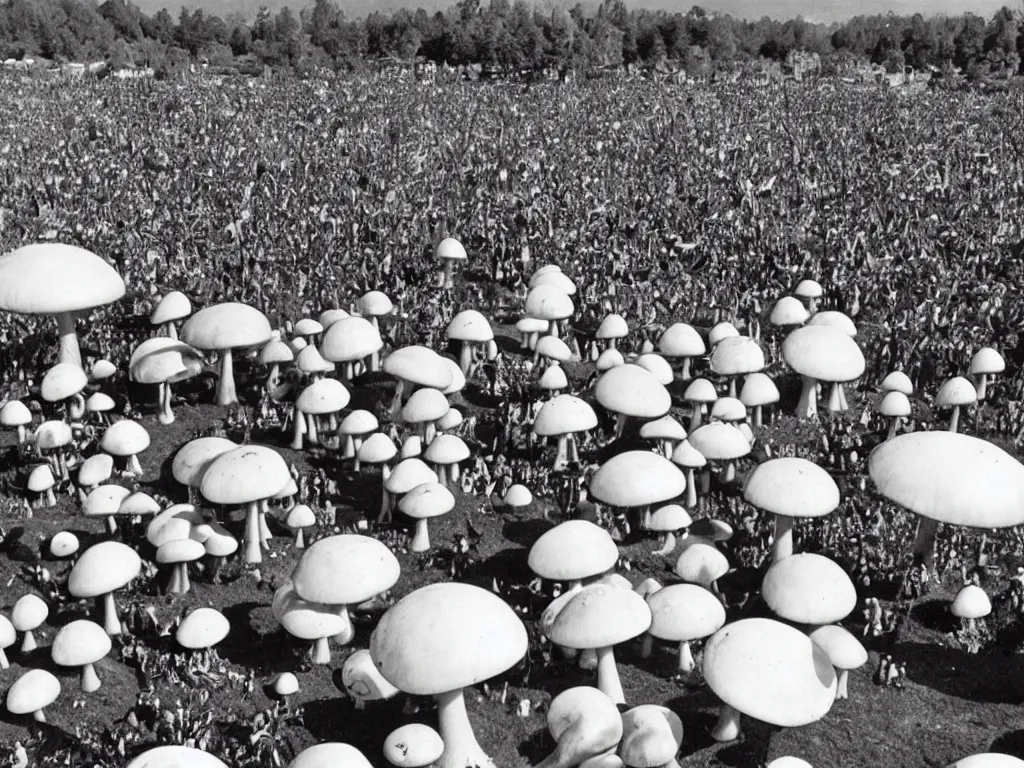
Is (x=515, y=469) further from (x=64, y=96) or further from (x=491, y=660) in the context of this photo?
(x=64, y=96)

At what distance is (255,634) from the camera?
9.62 metres

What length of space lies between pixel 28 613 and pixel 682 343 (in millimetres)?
7786

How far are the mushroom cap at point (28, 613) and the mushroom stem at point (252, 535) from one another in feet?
6.42

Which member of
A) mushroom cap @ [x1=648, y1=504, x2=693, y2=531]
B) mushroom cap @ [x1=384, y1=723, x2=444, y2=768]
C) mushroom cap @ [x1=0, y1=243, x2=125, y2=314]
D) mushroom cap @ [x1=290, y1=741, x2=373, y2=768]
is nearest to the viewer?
mushroom cap @ [x1=290, y1=741, x2=373, y2=768]

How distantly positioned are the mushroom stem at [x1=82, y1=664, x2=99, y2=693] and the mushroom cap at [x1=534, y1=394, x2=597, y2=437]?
4947mm

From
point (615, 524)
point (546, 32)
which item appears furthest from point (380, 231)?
point (546, 32)

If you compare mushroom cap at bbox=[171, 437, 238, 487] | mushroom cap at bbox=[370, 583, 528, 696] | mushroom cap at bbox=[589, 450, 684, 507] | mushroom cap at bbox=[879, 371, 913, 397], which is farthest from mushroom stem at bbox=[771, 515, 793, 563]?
mushroom cap at bbox=[171, 437, 238, 487]

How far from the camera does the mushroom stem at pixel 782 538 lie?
10.3 m

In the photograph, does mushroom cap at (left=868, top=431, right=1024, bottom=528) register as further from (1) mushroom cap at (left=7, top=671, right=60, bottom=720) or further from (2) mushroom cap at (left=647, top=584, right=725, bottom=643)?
(1) mushroom cap at (left=7, top=671, right=60, bottom=720)

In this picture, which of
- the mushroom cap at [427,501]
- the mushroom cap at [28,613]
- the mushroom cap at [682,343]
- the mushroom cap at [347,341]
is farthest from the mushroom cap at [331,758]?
the mushroom cap at [682,343]

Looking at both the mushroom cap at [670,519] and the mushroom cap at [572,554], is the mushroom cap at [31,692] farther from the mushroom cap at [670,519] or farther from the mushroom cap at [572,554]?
the mushroom cap at [670,519]

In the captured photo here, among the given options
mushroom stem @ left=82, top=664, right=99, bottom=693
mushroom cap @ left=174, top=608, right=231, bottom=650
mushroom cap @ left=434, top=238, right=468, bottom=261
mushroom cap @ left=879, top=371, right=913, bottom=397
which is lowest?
mushroom stem @ left=82, top=664, right=99, bottom=693

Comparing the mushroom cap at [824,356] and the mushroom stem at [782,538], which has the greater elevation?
the mushroom cap at [824,356]

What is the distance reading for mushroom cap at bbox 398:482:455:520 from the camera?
404 inches
